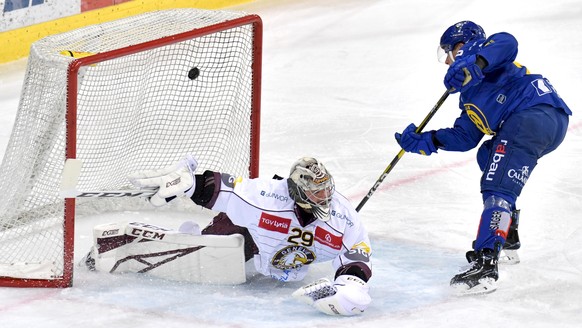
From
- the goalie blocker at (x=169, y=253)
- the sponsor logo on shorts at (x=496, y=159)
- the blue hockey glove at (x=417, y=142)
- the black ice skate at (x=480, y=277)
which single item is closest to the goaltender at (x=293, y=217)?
the goalie blocker at (x=169, y=253)

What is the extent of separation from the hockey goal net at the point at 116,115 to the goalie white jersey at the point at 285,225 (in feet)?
1.79

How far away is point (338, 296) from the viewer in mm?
3863

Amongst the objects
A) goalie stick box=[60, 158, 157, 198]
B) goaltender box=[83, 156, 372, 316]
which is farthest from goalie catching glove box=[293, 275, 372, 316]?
goalie stick box=[60, 158, 157, 198]

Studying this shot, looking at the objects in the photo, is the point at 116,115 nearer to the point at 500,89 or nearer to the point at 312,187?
the point at 312,187

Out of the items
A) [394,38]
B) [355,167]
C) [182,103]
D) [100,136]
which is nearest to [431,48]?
[394,38]

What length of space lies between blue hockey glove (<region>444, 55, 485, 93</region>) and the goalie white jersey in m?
0.58

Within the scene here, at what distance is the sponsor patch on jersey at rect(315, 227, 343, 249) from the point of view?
409 cm

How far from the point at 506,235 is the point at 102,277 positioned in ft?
4.65

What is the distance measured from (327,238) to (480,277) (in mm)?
543

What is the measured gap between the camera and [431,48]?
7348 mm

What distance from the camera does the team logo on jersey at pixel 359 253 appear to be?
4055 mm

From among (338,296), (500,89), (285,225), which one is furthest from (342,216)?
(500,89)

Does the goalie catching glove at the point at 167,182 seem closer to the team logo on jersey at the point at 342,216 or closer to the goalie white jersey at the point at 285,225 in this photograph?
the goalie white jersey at the point at 285,225

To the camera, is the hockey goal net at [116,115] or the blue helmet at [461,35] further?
the blue helmet at [461,35]
